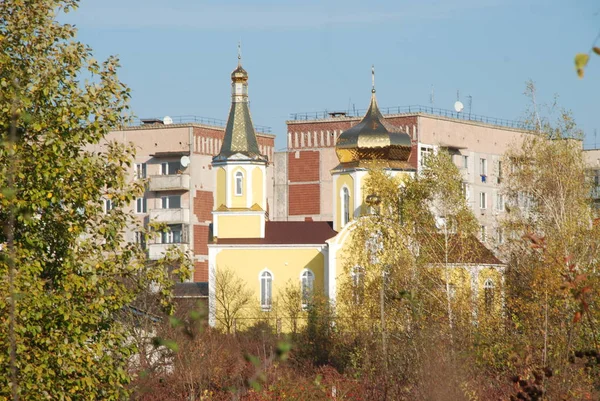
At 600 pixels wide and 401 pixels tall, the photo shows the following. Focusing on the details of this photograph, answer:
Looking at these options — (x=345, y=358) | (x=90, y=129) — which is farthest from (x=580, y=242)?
(x=90, y=129)

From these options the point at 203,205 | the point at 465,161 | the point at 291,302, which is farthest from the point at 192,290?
the point at 465,161

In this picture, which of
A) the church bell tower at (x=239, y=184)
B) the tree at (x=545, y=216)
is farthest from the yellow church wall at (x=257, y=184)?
the tree at (x=545, y=216)

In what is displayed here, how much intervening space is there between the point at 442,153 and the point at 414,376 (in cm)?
1155

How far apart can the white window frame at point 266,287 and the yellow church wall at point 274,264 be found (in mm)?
81

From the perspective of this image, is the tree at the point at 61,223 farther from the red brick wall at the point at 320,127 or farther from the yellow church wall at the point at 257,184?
the red brick wall at the point at 320,127

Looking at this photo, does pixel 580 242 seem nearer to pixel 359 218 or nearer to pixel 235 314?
pixel 359 218

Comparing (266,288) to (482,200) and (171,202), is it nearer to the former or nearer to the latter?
(171,202)

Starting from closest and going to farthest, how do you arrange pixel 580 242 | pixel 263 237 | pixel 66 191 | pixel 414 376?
pixel 66 191 → pixel 414 376 → pixel 580 242 → pixel 263 237

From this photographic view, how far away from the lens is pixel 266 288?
149 ft

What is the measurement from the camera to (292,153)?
68.0m

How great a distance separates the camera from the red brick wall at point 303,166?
67312mm

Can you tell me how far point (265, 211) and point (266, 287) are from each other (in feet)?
8.99

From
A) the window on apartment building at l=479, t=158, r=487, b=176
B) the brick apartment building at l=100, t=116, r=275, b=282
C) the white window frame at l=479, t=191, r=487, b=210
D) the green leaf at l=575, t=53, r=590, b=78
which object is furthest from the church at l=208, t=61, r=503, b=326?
the green leaf at l=575, t=53, r=590, b=78

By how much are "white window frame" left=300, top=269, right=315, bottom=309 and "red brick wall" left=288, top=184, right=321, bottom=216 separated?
2159 centimetres
